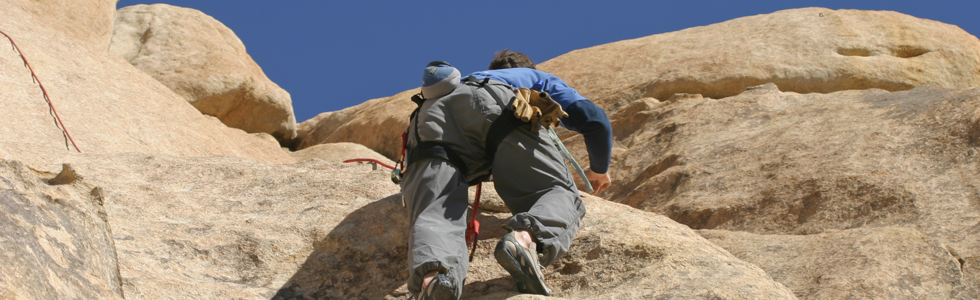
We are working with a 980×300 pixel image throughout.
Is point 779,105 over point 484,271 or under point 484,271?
under

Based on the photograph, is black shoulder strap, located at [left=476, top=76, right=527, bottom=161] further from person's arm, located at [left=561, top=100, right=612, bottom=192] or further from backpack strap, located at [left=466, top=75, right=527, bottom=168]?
person's arm, located at [left=561, top=100, right=612, bottom=192]

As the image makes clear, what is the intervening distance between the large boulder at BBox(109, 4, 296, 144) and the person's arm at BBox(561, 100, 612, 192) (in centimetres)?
980

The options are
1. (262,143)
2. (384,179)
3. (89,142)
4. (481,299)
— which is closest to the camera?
(481,299)

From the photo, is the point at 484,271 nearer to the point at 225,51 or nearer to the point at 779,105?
the point at 779,105

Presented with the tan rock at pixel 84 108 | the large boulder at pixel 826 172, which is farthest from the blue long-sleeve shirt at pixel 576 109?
Answer: the tan rock at pixel 84 108

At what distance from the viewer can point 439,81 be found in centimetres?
411

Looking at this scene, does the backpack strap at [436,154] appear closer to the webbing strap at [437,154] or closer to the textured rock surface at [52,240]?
the webbing strap at [437,154]

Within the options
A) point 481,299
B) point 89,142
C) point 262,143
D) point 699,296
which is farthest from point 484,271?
point 262,143

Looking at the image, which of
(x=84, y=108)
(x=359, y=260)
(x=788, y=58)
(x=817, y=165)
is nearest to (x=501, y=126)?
(x=359, y=260)

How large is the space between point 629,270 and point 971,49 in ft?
37.4

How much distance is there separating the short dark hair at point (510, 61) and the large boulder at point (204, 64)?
9.14 m

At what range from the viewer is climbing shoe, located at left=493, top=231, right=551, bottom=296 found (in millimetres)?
3322

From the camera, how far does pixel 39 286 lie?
2527mm

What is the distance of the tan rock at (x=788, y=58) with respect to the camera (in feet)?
37.8
